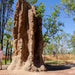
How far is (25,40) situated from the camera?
32.6 ft

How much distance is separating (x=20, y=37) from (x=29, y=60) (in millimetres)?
2173

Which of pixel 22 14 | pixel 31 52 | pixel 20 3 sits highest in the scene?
pixel 20 3

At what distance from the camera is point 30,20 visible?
390 inches

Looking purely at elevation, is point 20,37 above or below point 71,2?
below

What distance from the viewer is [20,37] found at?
390 inches

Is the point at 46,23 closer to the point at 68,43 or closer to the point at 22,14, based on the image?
the point at 22,14

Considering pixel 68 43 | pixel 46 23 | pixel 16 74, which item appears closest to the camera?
pixel 16 74

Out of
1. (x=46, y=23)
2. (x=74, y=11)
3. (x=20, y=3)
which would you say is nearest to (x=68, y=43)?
(x=46, y=23)

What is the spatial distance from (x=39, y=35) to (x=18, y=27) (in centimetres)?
200

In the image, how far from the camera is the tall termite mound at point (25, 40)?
30.1ft

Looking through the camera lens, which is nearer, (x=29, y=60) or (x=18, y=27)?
(x=29, y=60)

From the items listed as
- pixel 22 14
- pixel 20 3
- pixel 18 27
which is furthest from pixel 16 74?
pixel 20 3

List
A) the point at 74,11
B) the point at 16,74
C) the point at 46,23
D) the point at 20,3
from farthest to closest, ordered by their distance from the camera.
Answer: the point at 46,23 < the point at 74,11 < the point at 20,3 < the point at 16,74

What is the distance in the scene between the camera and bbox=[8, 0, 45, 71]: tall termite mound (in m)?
9.18
